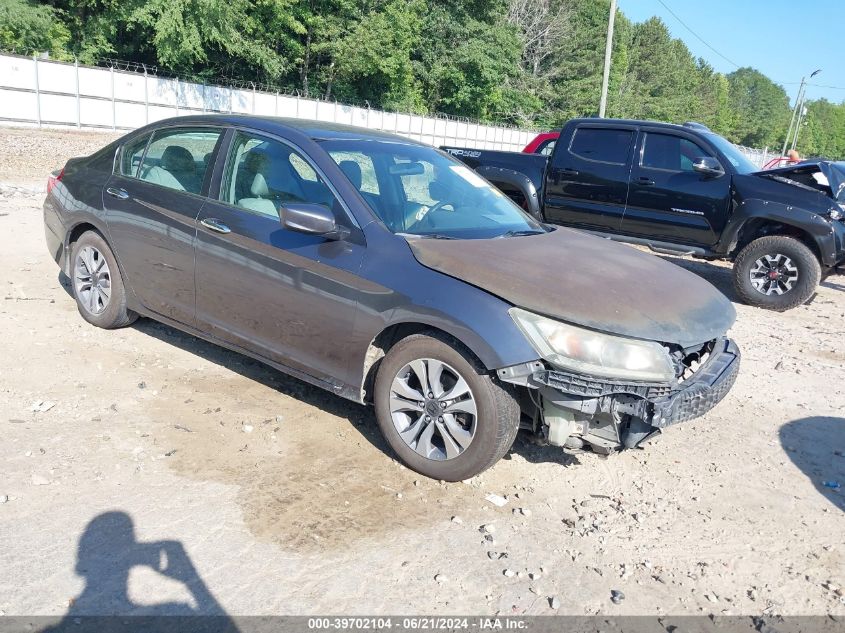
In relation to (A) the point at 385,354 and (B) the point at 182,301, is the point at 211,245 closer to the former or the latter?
(B) the point at 182,301

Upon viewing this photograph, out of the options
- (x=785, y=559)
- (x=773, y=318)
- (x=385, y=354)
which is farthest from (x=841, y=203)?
(x=385, y=354)

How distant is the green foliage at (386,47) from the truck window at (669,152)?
28882 millimetres

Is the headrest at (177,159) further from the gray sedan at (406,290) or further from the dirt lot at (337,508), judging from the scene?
the dirt lot at (337,508)

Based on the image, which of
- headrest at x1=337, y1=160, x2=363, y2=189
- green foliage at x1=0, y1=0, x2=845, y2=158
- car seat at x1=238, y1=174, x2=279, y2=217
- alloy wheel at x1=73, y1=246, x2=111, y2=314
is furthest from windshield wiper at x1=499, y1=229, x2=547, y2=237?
green foliage at x1=0, y1=0, x2=845, y2=158

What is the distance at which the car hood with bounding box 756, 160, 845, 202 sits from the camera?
26.6ft

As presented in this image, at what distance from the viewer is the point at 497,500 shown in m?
3.58

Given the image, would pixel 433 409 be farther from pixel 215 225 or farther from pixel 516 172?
pixel 516 172

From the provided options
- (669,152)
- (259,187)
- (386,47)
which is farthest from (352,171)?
(386,47)

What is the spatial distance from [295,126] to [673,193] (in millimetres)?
5686

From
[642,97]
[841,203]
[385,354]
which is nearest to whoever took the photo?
[385,354]

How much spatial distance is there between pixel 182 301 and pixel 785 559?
12.3ft

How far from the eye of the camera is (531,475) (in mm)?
3881

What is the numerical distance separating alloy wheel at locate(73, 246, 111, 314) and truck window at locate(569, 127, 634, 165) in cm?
623

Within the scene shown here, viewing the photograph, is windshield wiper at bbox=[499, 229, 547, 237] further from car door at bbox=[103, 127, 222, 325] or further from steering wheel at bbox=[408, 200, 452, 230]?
car door at bbox=[103, 127, 222, 325]
